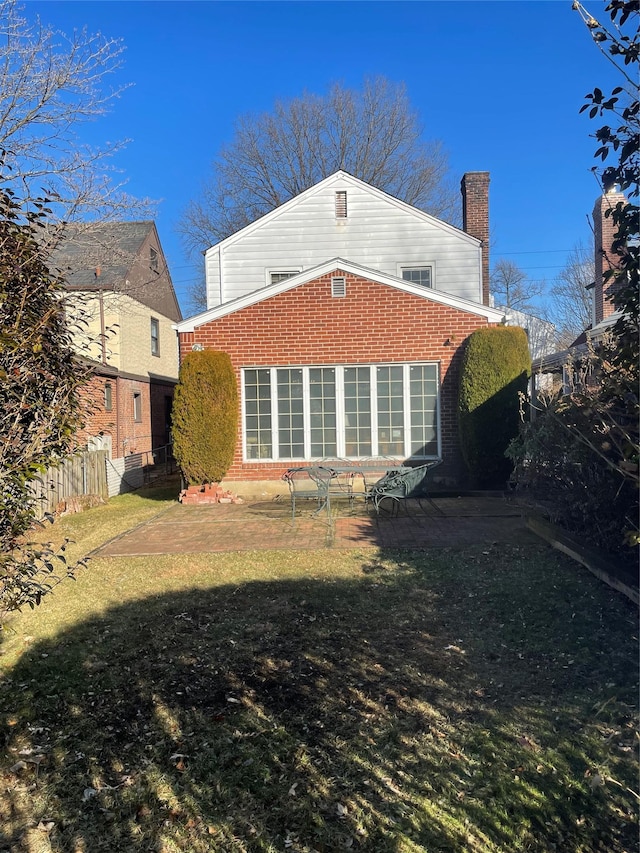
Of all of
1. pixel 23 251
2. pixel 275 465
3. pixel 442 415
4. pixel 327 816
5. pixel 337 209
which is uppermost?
pixel 337 209

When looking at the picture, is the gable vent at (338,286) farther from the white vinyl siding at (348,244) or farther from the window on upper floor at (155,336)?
the window on upper floor at (155,336)

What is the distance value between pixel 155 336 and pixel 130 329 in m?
2.81

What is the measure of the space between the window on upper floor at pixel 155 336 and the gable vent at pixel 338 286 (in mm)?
13299

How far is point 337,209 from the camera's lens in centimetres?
1530

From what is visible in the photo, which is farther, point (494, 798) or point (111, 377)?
point (111, 377)

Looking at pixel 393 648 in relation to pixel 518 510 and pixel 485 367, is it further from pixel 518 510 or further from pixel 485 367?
pixel 485 367

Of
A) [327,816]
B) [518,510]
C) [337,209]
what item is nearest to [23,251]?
[327,816]

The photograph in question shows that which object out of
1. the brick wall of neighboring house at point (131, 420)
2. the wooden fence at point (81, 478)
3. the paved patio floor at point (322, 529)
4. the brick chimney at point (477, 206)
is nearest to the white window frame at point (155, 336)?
the brick wall of neighboring house at point (131, 420)

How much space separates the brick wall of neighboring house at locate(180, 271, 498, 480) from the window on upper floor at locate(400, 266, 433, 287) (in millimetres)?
4392

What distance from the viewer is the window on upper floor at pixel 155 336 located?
22706 mm

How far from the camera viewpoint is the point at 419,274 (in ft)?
50.4

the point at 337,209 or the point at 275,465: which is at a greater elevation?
the point at 337,209

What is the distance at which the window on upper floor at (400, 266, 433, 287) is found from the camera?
50.1 ft

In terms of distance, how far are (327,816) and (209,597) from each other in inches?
121
